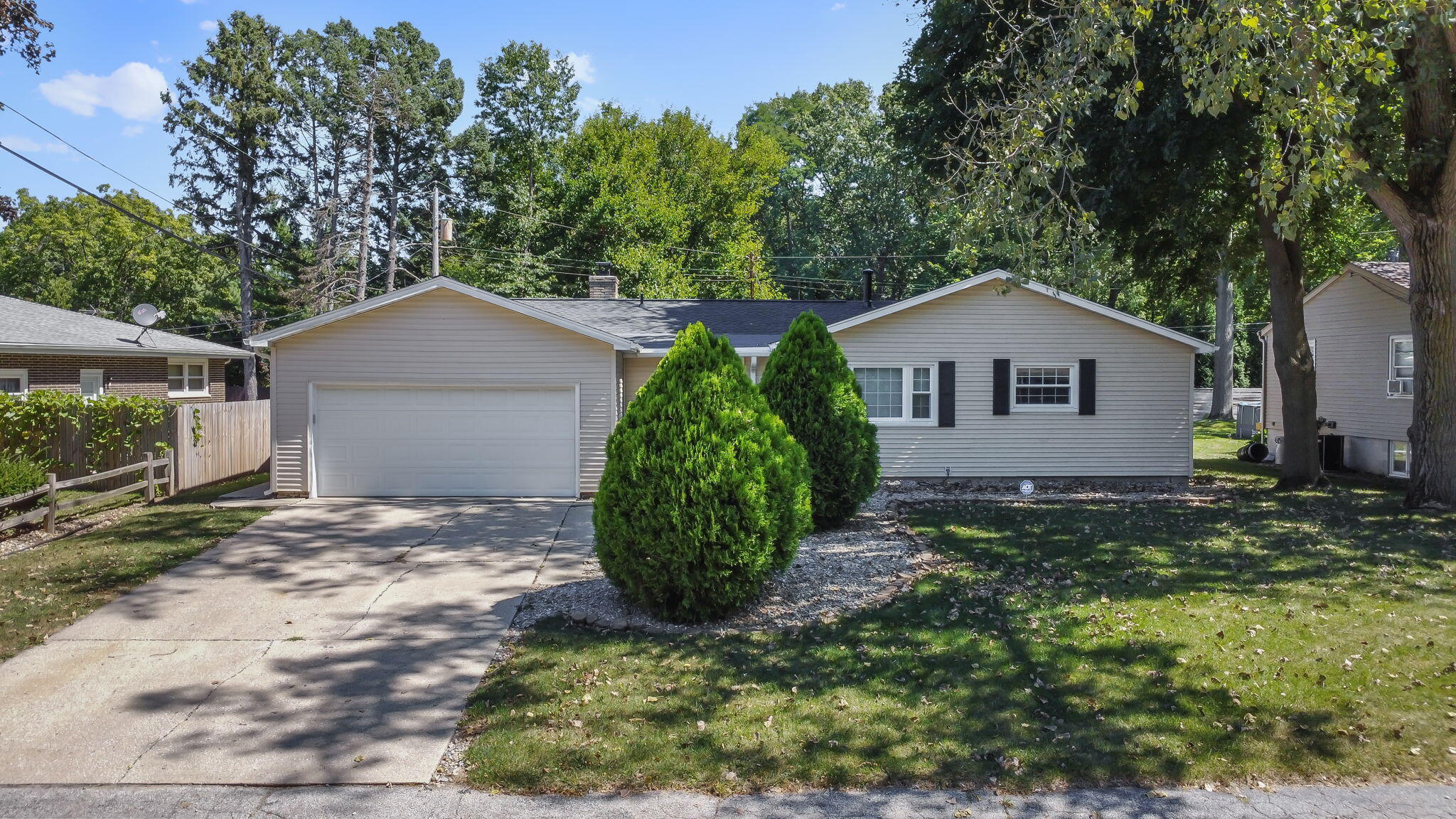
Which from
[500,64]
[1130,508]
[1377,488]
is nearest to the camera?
[1130,508]

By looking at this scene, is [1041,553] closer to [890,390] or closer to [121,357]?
[890,390]

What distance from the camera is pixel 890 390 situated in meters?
16.1

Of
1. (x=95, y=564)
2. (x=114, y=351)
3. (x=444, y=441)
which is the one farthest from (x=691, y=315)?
(x=114, y=351)

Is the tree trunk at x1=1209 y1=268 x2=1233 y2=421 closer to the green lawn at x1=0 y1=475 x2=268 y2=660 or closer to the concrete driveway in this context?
the concrete driveway

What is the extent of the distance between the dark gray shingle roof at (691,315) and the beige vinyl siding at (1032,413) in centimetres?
193

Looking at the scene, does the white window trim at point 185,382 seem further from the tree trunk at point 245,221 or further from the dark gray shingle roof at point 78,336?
the tree trunk at point 245,221

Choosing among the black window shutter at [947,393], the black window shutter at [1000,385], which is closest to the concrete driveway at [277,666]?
the black window shutter at [947,393]

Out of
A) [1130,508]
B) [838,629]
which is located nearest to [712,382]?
[838,629]

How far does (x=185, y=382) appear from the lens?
76.1ft

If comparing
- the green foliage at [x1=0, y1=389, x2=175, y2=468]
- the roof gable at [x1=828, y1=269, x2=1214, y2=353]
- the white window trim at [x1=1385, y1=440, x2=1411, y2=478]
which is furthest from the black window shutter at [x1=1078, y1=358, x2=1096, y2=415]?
the green foliage at [x1=0, y1=389, x2=175, y2=468]

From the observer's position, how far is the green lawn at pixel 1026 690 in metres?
4.80

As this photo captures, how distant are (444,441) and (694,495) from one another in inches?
323

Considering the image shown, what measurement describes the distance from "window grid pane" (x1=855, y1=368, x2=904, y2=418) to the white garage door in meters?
5.31

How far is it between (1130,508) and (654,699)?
32.7 feet
